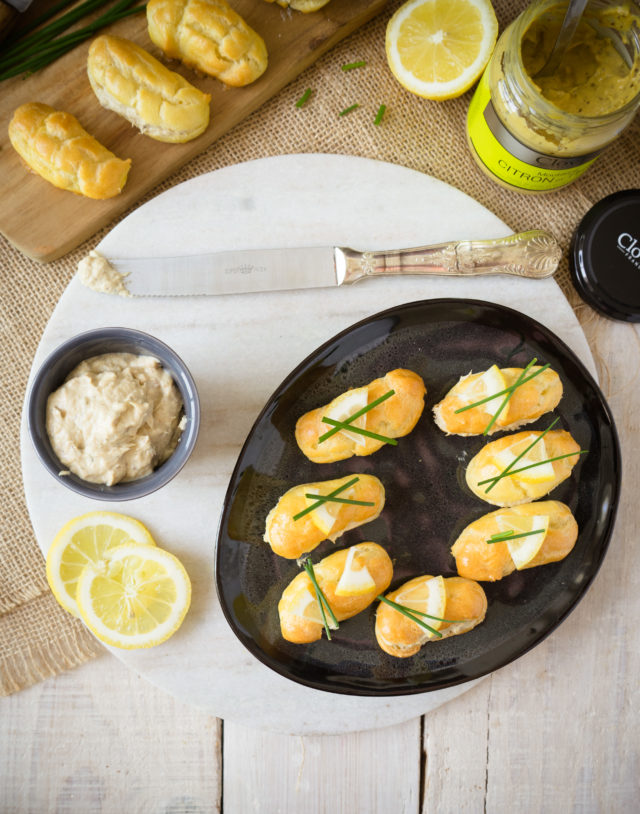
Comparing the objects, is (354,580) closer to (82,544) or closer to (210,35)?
(82,544)

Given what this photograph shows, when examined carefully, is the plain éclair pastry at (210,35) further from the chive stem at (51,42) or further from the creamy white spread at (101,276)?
the creamy white spread at (101,276)

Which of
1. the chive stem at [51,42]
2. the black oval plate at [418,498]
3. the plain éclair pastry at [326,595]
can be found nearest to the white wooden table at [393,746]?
the black oval plate at [418,498]

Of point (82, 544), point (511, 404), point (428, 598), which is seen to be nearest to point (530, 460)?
point (511, 404)

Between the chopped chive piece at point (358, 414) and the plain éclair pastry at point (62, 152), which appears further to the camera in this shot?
the plain éclair pastry at point (62, 152)

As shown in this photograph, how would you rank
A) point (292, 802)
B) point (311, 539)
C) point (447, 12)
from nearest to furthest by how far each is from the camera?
1. point (311, 539)
2. point (447, 12)
3. point (292, 802)

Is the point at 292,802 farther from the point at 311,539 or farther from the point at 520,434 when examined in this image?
the point at 520,434

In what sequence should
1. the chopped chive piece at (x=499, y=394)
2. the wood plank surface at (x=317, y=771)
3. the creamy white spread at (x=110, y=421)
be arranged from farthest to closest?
the wood plank surface at (x=317, y=771), the chopped chive piece at (x=499, y=394), the creamy white spread at (x=110, y=421)

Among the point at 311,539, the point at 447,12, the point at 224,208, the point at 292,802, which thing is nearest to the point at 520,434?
the point at 311,539

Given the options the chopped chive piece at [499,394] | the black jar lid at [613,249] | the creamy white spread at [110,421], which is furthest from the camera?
the black jar lid at [613,249]
